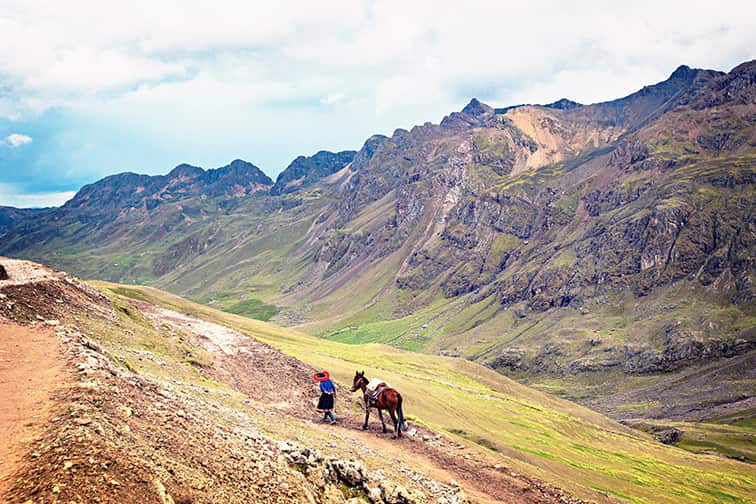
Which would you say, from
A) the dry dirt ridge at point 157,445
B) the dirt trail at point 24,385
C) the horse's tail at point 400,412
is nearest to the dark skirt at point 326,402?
the dry dirt ridge at point 157,445

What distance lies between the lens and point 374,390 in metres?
33.7

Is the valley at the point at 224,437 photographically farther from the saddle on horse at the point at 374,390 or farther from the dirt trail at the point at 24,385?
the saddle on horse at the point at 374,390

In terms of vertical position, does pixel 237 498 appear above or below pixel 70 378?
below

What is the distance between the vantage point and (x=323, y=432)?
102 ft

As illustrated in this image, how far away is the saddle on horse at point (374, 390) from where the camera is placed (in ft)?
110

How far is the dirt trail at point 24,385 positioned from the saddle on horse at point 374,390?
1822 centimetres

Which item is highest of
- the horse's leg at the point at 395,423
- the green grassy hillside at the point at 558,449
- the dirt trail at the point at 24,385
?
the dirt trail at the point at 24,385

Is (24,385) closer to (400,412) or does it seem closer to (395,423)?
(395,423)

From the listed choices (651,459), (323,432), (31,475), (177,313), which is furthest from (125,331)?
(651,459)

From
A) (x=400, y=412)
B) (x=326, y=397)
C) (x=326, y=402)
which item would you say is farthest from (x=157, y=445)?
A: (x=400, y=412)

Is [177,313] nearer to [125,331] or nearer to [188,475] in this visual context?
[125,331]

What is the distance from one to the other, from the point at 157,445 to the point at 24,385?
677 cm

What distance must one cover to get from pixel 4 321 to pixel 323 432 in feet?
62.8

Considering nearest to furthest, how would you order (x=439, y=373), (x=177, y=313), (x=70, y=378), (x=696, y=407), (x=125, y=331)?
(x=70, y=378)
(x=125, y=331)
(x=177, y=313)
(x=439, y=373)
(x=696, y=407)
